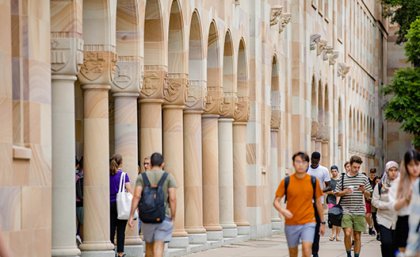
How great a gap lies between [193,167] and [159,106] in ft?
12.3

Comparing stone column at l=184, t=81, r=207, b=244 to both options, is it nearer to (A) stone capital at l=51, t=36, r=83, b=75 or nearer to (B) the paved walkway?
(B) the paved walkway

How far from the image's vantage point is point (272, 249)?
32.8 meters

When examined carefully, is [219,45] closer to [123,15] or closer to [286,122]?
[123,15]

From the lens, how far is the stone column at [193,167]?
3130 centimetres

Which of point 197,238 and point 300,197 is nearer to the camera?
point 300,197

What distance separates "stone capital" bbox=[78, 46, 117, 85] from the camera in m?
23.6

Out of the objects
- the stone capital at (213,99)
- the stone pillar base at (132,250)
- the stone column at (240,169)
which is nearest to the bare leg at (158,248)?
the stone pillar base at (132,250)

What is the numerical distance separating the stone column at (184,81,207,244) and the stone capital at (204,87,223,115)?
6.46ft

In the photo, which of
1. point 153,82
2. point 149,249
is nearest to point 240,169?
point 153,82

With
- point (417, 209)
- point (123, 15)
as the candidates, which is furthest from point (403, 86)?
point (417, 209)

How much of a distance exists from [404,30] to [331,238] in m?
51.9

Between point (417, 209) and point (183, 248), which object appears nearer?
point (417, 209)

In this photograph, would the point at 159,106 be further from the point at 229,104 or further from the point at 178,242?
the point at 229,104

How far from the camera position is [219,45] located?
110ft
